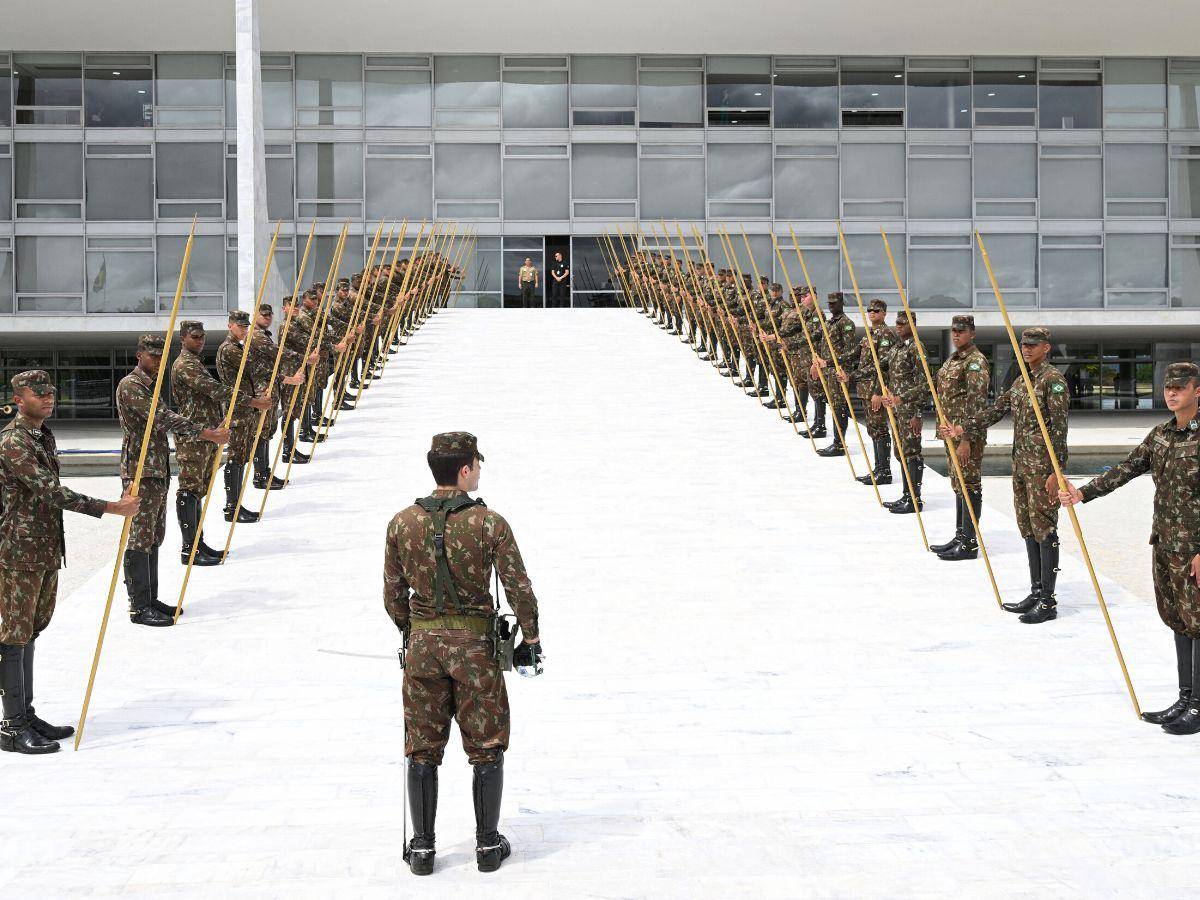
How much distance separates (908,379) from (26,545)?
698 centimetres

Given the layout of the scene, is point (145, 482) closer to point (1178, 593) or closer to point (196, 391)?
point (196, 391)

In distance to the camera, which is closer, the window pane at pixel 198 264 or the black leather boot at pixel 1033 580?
the black leather boot at pixel 1033 580

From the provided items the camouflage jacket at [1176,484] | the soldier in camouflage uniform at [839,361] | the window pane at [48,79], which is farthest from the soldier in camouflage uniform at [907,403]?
the window pane at [48,79]

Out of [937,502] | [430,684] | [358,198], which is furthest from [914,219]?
[430,684]

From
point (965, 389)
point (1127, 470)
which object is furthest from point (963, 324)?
point (1127, 470)

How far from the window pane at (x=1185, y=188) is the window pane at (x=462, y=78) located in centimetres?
1533

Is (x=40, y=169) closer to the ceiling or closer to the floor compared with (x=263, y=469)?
closer to the ceiling

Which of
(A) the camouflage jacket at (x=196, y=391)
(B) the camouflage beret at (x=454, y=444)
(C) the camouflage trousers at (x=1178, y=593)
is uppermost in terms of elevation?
(A) the camouflage jacket at (x=196, y=391)

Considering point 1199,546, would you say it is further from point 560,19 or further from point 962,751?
point 560,19

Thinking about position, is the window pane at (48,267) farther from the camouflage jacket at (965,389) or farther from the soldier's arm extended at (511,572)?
the soldier's arm extended at (511,572)

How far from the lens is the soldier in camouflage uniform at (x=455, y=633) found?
4270 millimetres

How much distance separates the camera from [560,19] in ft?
90.1

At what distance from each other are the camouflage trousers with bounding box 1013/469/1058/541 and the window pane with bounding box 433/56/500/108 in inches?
922

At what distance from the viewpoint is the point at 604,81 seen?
29391 mm
